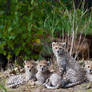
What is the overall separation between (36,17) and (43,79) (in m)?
3.42

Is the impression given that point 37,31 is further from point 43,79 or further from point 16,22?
point 43,79

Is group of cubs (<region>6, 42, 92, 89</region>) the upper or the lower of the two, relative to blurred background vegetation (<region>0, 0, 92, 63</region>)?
lower

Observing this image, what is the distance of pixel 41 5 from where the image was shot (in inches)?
323

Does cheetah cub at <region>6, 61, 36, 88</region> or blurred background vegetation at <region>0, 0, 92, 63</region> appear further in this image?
blurred background vegetation at <region>0, 0, 92, 63</region>

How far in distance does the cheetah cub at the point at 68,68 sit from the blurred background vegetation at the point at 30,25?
218 centimetres

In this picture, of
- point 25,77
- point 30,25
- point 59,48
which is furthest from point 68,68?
point 30,25

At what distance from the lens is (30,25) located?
318 inches

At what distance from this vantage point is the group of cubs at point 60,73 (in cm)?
511

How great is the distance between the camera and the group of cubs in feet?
16.8

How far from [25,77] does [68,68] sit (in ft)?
3.00

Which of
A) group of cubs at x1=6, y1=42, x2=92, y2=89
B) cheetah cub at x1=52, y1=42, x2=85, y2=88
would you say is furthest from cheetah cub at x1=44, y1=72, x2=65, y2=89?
cheetah cub at x1=52, y1=42, x2=85, y2=88

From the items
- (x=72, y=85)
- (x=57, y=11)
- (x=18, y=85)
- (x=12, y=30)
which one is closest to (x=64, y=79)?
(x=72, y=85)

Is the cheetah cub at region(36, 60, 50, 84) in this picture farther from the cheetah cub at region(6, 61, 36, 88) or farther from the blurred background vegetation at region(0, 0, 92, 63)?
the blurred background vegetation at region(0, 0, 92, 63)

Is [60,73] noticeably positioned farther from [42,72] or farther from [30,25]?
[30,25]
